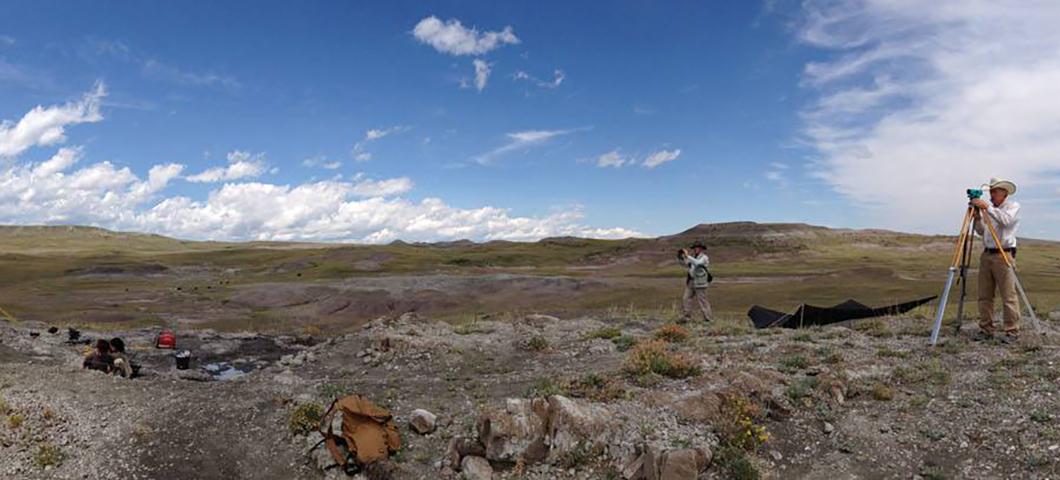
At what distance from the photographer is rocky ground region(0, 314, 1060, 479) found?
367 inches

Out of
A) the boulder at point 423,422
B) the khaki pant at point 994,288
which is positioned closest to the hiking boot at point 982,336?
the khaki pant at point 994,288

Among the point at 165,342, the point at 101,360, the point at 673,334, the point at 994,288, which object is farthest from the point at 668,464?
the point at 165,342

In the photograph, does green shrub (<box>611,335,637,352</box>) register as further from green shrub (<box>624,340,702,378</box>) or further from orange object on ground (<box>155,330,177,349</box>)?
orange object on ground (<box>155,330,177,349</box>)

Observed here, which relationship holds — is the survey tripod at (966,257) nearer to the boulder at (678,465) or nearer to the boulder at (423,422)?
the boulder at (678,465)

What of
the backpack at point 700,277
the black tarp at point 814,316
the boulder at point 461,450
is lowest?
the boulder at point 461,450

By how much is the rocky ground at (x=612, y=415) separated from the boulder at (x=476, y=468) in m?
0.03

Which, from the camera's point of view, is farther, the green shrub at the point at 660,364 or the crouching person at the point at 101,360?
the crouching person at the point at 101,360

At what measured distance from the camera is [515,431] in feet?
32.8

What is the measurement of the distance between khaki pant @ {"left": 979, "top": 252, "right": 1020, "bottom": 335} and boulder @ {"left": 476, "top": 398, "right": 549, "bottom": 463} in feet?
33.0

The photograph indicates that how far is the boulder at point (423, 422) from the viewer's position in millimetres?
11117

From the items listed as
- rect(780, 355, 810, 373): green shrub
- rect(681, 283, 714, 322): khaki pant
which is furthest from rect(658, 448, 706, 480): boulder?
rect(681, 283, 714, 322): khaki pant

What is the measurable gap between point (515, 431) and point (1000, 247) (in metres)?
10.6

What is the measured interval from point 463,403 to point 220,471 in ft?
14.3

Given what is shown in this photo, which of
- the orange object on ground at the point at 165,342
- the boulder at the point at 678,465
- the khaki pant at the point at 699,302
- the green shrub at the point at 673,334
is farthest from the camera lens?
the orange object on ground at the point at 165,342
